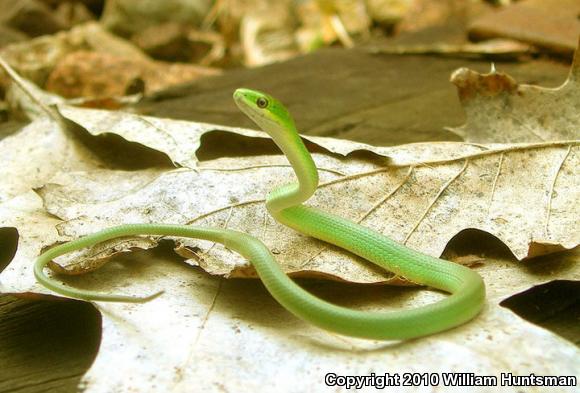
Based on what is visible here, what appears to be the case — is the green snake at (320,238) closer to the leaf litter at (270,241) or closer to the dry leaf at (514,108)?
the leaf litter at (270,241)

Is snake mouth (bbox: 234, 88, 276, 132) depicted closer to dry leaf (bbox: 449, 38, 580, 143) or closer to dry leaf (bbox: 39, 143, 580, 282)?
dry leaf (bbox: 39, 143, 580, 282)

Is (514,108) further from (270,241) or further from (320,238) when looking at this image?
(270,241)

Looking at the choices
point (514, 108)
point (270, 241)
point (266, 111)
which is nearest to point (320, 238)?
point (270, 241)

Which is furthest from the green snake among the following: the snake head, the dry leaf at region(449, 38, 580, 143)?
the dry leaf at region(449, 38, 580, 143)

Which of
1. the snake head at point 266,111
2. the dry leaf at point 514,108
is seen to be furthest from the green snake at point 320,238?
the dry leaf at point 514,108

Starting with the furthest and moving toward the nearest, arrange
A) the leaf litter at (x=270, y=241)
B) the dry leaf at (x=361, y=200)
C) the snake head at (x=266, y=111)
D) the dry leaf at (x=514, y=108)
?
1. the dry leaf at (x=514, y=108)
2. the snake head at (x=266, y=111)
3. the dry leaf at (x=361, y=200)
4. the leaf litter at (x=270, y=241)

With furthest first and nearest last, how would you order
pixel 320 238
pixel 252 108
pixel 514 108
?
1. pixel 514 108
2. pixel 252 108
3. pixel 320 238

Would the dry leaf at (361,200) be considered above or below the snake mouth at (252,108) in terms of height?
below
